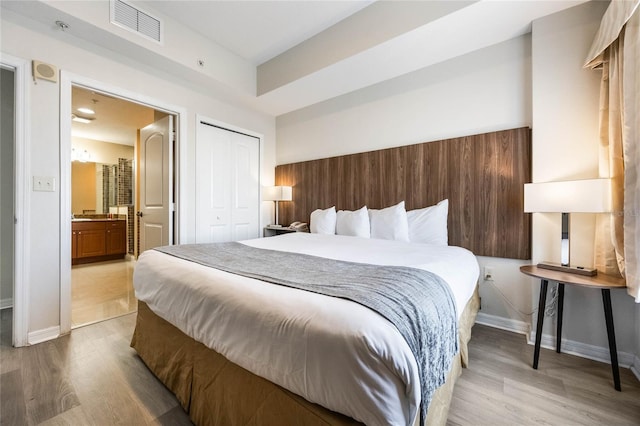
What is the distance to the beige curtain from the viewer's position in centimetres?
148

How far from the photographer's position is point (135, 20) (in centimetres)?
241

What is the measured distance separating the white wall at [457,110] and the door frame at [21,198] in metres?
A: 2.91

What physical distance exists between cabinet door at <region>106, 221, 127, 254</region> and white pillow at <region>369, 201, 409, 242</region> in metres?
5.16

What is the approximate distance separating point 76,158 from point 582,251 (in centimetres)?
741

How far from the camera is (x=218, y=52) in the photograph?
309 cm

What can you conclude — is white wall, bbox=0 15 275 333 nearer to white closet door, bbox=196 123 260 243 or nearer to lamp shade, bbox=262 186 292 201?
white closet door, bbox=196 123 260 243

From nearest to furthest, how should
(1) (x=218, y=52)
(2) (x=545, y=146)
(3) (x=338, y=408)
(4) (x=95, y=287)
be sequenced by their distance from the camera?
1. (3) (x=338, y=408)
2. (2) (x=545, y=146)
3. (1) (x=218, y=52)
4. (4) (x=95, y=287)

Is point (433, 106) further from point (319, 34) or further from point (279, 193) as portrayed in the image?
point (279, 193)

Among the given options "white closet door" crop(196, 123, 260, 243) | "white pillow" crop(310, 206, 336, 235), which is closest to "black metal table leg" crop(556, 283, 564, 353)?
"white pillow" crop(310, 206, 336, 235)

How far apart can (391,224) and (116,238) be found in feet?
17.8

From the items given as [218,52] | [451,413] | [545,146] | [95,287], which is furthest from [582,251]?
[95,287]

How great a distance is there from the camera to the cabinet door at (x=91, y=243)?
4680 millimetres

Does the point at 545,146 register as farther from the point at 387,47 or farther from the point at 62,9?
the point at 62,9

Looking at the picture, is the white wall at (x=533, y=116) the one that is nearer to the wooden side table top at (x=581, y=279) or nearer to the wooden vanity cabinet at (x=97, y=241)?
the wooden side table top at (x=581, y=279)
